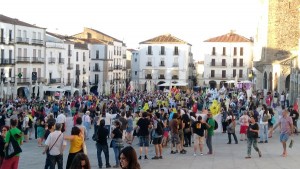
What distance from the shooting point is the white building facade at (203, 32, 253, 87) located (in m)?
98.8

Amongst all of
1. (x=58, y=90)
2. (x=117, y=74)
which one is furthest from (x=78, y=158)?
(x=117, y=74)

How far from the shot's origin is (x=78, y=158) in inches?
266

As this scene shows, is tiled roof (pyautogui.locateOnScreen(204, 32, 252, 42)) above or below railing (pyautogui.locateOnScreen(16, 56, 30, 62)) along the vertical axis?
above

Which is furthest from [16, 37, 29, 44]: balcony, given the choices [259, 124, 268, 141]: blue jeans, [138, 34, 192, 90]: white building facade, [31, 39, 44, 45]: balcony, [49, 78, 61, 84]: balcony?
[259, 124, 268, 141]: blue jeans

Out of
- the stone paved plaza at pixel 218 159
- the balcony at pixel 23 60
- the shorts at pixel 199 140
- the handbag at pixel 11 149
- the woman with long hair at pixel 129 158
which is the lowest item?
the stone paved plaza at pixel 218 159

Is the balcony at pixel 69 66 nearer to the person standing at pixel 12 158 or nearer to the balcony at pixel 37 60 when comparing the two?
the balcony at pixel 37 60

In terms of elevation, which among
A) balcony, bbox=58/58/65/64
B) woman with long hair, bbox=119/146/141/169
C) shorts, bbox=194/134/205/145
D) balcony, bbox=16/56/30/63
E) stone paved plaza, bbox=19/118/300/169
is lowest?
stone paved plaza, bbox=19/118/300/169

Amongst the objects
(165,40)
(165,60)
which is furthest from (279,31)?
(165,40)

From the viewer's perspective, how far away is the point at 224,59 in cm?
9888

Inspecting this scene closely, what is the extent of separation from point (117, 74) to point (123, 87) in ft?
13.0

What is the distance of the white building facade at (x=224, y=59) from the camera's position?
98.8m

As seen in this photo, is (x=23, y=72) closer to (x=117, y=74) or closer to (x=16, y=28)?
(x=16, y=28)

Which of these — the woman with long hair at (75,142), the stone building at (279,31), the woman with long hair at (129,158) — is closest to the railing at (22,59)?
the stone building at (279,31)

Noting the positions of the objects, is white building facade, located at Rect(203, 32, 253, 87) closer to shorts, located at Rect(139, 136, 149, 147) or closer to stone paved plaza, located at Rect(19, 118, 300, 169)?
stone paved plaza, located at Rect(19, 118, 300, 169)
